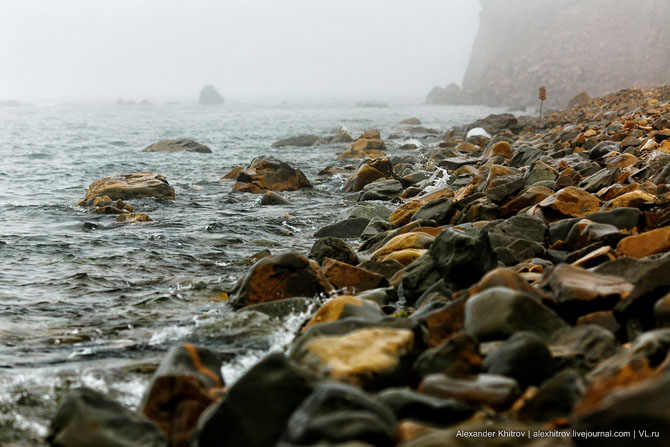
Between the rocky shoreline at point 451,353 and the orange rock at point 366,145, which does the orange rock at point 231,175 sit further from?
the rocky shoreline at point 451,353

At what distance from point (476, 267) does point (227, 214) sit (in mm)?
7123

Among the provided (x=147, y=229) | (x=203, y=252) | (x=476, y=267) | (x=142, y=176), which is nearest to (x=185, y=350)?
(x=476, y=267)

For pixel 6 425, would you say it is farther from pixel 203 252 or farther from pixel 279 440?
pixel 203 252

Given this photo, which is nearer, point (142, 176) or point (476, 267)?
point (476, 267)

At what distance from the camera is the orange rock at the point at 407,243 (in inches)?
281

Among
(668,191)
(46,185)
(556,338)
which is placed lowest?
(46,185)

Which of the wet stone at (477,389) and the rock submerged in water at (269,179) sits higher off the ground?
the wet stone at (477,389)

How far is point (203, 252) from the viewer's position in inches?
345

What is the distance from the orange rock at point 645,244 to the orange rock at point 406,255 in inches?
85.2

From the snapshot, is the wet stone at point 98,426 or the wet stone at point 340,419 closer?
the wet stone at point 340,419

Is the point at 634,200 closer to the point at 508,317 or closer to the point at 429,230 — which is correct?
the point at 429,230

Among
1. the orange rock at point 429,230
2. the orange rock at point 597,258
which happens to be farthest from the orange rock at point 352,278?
the orange rock at point 597,258

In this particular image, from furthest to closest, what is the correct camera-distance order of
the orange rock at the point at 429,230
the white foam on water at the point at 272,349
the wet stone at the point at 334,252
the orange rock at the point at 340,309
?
the orange rock at the point at 429,230, the wet stone at the point at 334,252, the orange rock at the point at 340,309, the white foam on water at the point at 272,349

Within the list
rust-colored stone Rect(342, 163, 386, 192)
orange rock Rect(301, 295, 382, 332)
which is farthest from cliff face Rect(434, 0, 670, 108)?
orange rock Rect(301, 295, 382, 332)
